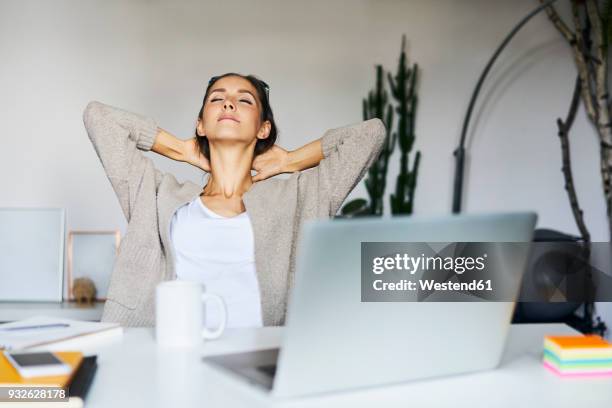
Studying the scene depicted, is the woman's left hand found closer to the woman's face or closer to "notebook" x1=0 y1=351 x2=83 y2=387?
the woman's face

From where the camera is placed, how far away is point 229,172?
1.82 metres

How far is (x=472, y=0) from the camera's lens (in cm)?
327

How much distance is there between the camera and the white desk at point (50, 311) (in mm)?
2762

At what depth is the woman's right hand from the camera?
1872 millimetres

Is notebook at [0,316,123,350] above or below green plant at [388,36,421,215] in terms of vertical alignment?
below

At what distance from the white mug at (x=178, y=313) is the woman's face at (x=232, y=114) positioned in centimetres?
76

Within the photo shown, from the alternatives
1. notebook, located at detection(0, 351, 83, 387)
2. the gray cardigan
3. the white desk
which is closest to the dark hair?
the gray cardigan

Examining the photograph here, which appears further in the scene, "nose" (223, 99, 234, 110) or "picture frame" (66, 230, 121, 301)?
"picture frame" (66, 230, 121, 301)

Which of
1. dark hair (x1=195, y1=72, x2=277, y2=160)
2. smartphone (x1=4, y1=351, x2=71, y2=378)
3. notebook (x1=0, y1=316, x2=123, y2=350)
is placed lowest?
notebook (x1=0, y1=316, x2=123, y2=350)

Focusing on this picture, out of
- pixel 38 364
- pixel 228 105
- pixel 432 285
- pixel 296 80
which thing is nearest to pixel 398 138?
pixel 296 80

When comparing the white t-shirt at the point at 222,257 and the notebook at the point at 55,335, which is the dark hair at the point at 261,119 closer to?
the white t-shirt at the point at 222,257

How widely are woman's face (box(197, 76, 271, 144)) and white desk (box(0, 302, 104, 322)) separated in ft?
4.21

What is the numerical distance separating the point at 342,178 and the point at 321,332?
1091 mm

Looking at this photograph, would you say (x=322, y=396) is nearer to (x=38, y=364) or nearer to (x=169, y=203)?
(x=38, y=364)
